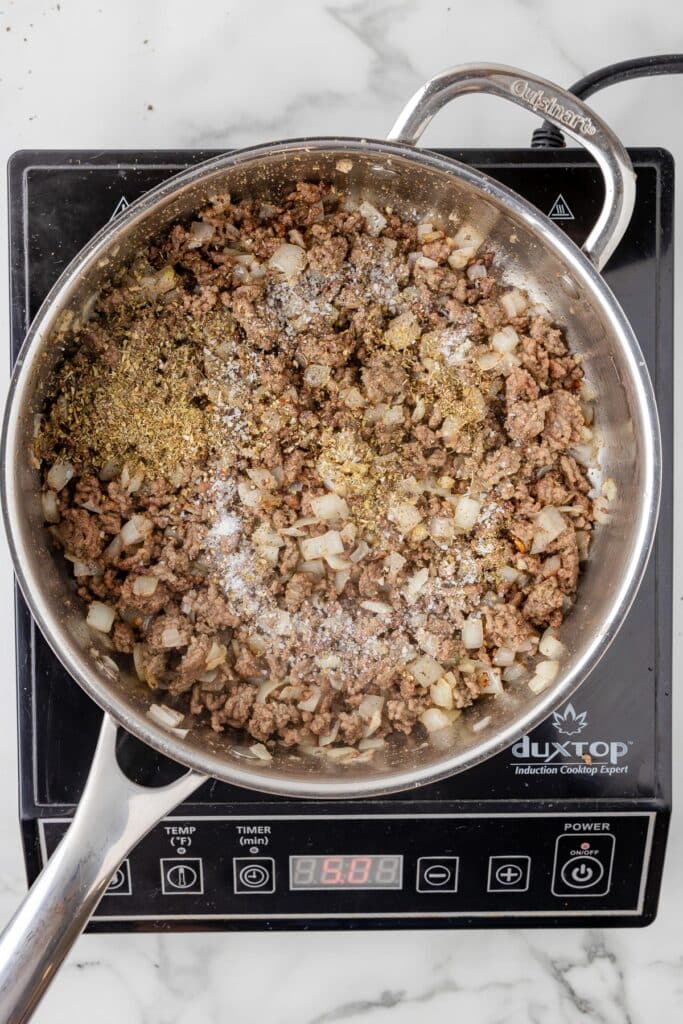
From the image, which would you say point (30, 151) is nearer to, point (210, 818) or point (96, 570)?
point (96, 570)

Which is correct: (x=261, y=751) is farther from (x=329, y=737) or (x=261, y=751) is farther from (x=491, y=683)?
(x=491, y=683)

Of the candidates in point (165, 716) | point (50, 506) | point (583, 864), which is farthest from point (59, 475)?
point (583, 864)

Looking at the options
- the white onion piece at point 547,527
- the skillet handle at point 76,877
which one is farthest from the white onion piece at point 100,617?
the white onion piece at point 547,527

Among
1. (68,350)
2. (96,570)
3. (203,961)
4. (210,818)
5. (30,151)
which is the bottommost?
(203,961)

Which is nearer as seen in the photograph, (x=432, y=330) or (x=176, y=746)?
(x=176, y=746)

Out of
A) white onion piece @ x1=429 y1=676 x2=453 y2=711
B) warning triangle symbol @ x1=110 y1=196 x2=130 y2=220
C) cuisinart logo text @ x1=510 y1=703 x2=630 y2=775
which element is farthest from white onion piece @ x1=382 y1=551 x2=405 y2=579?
warning triangle symbol @ x1=110 y1=196 x2=130 y2=220

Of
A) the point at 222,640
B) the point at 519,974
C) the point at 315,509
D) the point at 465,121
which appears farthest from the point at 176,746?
the point at 465,121

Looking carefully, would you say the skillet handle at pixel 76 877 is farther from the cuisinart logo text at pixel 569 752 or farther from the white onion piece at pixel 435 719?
the cuisinart logo text at pixel 569 752

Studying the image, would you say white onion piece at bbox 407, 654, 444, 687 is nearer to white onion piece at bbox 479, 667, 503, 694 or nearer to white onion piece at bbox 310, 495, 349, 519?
white onion piece at bbox 479, 667, 503, 694

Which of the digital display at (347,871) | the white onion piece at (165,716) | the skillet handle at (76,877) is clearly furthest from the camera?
the digital display at (347,871)
